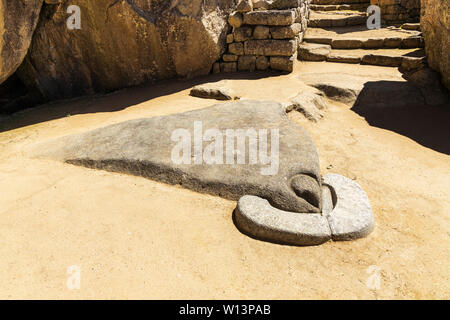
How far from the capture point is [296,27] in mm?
6277

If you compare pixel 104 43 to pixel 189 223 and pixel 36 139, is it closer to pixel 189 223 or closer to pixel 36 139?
pixel 36 139

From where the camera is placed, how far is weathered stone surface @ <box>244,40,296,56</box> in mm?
6027

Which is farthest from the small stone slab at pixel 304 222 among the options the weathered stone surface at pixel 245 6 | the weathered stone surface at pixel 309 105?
the weathered stone surface at pixel 245 6

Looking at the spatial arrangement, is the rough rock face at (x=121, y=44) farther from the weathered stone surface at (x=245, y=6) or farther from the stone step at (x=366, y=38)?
the stone step at (x=366, y=38)

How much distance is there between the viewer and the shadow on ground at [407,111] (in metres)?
4.14

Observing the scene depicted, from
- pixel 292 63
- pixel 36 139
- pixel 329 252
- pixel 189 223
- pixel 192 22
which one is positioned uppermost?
pixel 192 22

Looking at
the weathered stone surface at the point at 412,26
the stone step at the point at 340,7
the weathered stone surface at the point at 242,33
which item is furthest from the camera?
the stone step at the point at 340,7

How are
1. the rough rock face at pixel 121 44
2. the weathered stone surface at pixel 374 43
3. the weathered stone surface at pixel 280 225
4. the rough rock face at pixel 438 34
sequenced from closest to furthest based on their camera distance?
the weathered stone surface at pixel 280 225
the rough rock face at pixel 438 34
the rough rock face at pixel 121 44
the weathered stone surface at pixel 374 43

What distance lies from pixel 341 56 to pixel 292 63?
1317 mm

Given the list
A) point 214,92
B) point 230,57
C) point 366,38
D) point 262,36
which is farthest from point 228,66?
point 366,38

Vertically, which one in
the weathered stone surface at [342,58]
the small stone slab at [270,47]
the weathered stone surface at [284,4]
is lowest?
the weathered stone surface at [342,58]

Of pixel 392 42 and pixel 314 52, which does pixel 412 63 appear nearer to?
pixel 392 42
